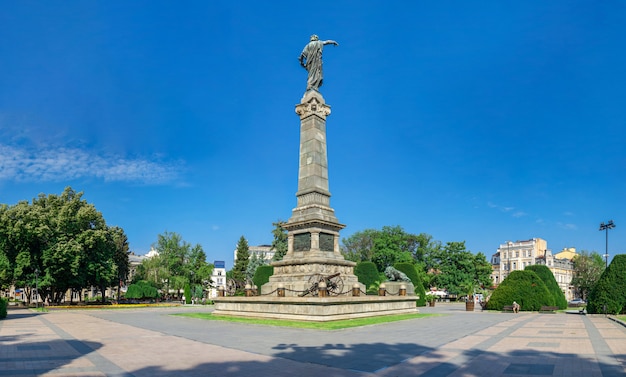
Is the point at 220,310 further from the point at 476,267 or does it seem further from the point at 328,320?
the point at 476,267

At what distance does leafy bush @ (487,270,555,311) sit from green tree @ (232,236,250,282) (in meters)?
59.9

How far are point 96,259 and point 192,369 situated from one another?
144ft

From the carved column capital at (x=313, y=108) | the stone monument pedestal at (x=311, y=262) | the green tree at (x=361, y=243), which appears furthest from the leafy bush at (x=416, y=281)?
the green tree at (x=361, y=243)

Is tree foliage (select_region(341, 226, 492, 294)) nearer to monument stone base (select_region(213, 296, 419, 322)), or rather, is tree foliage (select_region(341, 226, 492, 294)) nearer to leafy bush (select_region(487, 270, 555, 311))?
leafy bush (select_region(487, 270, 555, 311))

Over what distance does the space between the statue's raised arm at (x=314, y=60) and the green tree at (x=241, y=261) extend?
62.6m

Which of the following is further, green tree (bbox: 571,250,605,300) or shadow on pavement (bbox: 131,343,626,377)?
green tree (bbox: 571,250,605,300)

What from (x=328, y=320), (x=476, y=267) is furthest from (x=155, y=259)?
(x=328, y=320)

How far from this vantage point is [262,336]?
15297 millimetres

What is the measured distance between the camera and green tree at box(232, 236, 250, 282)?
88.9 m

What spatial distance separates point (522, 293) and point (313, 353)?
27325 mm

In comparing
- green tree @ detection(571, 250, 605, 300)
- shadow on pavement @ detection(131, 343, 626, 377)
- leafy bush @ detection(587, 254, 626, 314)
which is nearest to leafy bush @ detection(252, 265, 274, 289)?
leafy bush @ detection(587, 254, 626, 314)

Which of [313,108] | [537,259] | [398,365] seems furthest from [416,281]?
[537,259]

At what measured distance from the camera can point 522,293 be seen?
33.9 meters

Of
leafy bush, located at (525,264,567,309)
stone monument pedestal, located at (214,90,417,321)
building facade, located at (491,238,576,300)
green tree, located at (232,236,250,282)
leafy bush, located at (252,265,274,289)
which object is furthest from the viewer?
building facade, located at (491,238,576,300)
